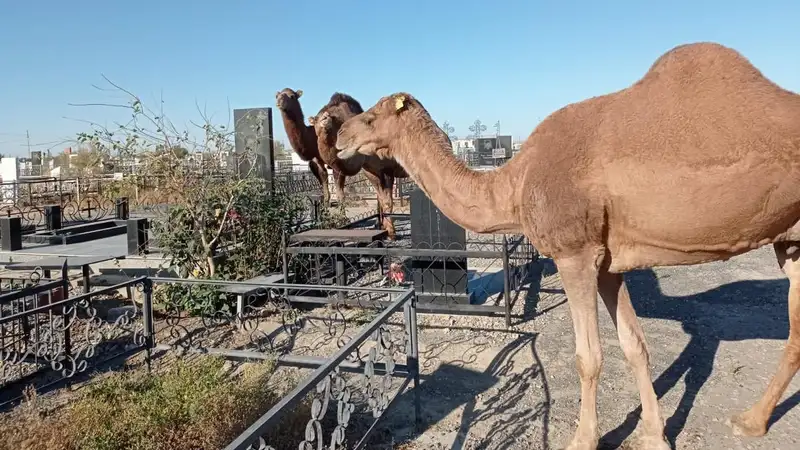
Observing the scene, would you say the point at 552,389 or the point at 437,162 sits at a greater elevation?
the point at 437,162

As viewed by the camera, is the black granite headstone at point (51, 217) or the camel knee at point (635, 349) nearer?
the camel knee at point (635, 349)

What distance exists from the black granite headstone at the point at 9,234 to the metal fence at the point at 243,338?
452 cm

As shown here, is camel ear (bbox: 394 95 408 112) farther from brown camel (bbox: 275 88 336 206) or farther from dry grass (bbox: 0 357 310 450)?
brown camel (bbox: 275 88 336 206)

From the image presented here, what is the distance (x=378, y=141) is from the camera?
14.3 ft

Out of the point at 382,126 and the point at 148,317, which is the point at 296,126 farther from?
the point at 382,126

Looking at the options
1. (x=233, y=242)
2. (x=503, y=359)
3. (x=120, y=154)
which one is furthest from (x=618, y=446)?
(x=120, y=154)

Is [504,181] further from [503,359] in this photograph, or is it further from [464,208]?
[503,359]

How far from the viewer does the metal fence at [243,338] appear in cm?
355

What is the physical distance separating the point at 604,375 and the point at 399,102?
2923 mm

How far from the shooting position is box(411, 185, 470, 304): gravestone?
285 inches

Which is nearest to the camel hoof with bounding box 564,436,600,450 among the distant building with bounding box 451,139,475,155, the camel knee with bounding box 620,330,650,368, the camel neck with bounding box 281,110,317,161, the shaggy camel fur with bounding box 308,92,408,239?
the camel knee with bounding box 620,330,650,368

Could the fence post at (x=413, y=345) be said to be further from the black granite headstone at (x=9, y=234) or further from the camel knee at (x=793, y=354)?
the black granite headstone at (x=9, y=234)

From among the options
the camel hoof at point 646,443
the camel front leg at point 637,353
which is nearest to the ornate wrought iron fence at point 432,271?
the camel front leg at point 637,353

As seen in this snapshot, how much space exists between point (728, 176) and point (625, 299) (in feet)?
4.08
